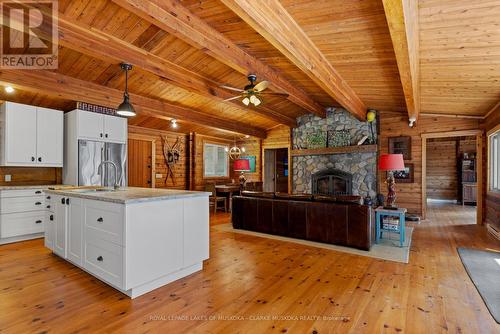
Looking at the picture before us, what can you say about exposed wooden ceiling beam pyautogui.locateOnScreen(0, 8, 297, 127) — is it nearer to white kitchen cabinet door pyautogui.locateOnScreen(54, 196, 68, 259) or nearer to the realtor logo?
the realtor logo

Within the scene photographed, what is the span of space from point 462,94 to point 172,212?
513 cm

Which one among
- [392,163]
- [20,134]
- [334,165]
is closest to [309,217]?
[392,163]

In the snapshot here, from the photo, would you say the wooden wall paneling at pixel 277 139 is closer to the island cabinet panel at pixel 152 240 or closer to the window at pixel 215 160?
the window at pixel 215 160

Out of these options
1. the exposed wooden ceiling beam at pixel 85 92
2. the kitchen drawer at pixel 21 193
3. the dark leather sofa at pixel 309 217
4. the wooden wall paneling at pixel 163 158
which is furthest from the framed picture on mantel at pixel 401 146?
the kitchen drawer at pixel 21 193

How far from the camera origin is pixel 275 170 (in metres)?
10.0

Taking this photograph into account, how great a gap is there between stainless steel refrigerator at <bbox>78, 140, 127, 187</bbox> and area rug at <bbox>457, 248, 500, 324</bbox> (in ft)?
17.0

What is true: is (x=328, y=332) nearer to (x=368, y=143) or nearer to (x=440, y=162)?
(x=368, y=143)

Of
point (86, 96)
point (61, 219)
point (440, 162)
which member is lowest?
point (61, 219)

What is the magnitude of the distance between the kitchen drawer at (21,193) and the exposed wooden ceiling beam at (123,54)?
8.65ft

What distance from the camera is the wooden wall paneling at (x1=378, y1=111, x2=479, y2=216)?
6340 mm

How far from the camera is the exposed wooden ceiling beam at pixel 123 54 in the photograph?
2.97m

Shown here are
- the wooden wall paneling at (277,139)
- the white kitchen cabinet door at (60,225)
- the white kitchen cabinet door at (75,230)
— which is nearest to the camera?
the white kitchen cabinet door at (75,230)

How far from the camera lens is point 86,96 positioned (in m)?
4.50

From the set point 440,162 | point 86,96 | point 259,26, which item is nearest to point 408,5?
point 259,26
